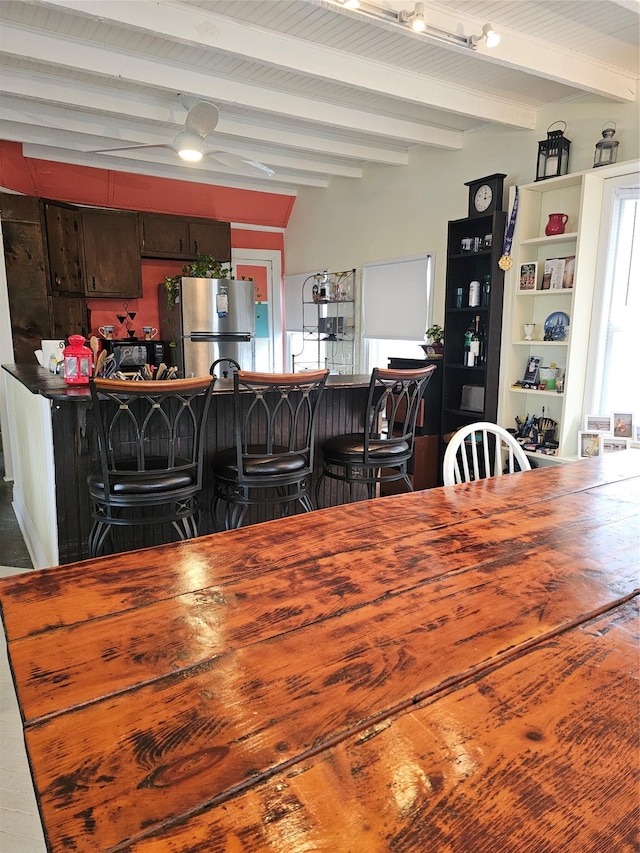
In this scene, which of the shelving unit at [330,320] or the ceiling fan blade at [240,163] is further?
the shelving unit at [330,320]

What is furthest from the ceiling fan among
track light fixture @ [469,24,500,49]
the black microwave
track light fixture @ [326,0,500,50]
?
the black microwave

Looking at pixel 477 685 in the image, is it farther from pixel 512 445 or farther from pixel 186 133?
pixel 186 133

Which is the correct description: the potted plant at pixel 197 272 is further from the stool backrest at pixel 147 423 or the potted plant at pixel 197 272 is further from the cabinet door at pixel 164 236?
the stool backrest at pixel 147 423

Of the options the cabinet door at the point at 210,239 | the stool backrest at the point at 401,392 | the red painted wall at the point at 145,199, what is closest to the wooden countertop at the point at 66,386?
the stool backrest at the point at 401,392

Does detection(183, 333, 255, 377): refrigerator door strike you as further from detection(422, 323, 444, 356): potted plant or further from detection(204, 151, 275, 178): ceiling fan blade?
detection(422, 323, 444, 356): potted plant

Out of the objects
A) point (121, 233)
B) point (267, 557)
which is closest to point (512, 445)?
point (267, 557)

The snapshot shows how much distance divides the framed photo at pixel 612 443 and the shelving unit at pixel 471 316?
0.82 meters

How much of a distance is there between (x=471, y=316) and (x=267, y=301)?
11.0ft

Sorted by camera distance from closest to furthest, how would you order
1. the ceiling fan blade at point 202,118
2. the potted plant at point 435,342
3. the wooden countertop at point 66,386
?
the wooden countertop at point 66,386 < the ceiling fan blade at point 202,118 < the potted plant at point 435,342

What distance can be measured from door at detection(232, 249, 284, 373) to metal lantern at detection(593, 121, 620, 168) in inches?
169

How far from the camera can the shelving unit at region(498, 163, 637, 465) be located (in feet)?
11.1

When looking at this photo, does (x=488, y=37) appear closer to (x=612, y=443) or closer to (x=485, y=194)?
(x=485, y=194)

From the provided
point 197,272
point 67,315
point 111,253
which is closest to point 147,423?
point 67,315

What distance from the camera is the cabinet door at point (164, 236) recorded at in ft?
19.2
